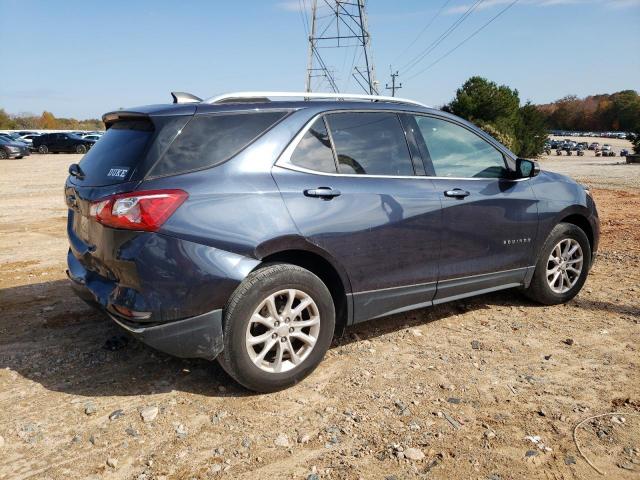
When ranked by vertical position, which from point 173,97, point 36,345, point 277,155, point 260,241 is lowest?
point 36,345

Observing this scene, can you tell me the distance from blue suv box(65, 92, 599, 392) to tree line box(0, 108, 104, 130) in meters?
94.4

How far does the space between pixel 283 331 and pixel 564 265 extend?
3.06 meters

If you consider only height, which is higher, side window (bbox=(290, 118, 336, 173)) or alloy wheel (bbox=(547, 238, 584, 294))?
side window (bbox=(290, 118, 336, 173))

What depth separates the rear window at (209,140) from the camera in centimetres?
330

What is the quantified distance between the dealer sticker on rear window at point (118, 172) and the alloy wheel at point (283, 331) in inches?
44.2

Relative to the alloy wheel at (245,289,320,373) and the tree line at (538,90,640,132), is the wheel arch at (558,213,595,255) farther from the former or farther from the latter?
the tree line at (538,90,640,132)

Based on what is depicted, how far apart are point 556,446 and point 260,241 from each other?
198 centimetres

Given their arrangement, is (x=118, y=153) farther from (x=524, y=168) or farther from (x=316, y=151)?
(x=524, y=168)

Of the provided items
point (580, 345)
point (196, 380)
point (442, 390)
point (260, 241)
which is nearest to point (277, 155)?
point (260, 241)

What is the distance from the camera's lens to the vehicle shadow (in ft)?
A: 12.0

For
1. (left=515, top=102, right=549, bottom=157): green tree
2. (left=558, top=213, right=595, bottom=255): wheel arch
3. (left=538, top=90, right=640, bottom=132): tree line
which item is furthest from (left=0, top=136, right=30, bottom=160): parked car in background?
(left=538, top=90, right=640, bottom=132): tree line

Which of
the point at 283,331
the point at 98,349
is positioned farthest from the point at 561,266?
the point at 98,349

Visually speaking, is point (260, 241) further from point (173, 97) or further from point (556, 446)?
point (556, 446)

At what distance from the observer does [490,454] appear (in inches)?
114
